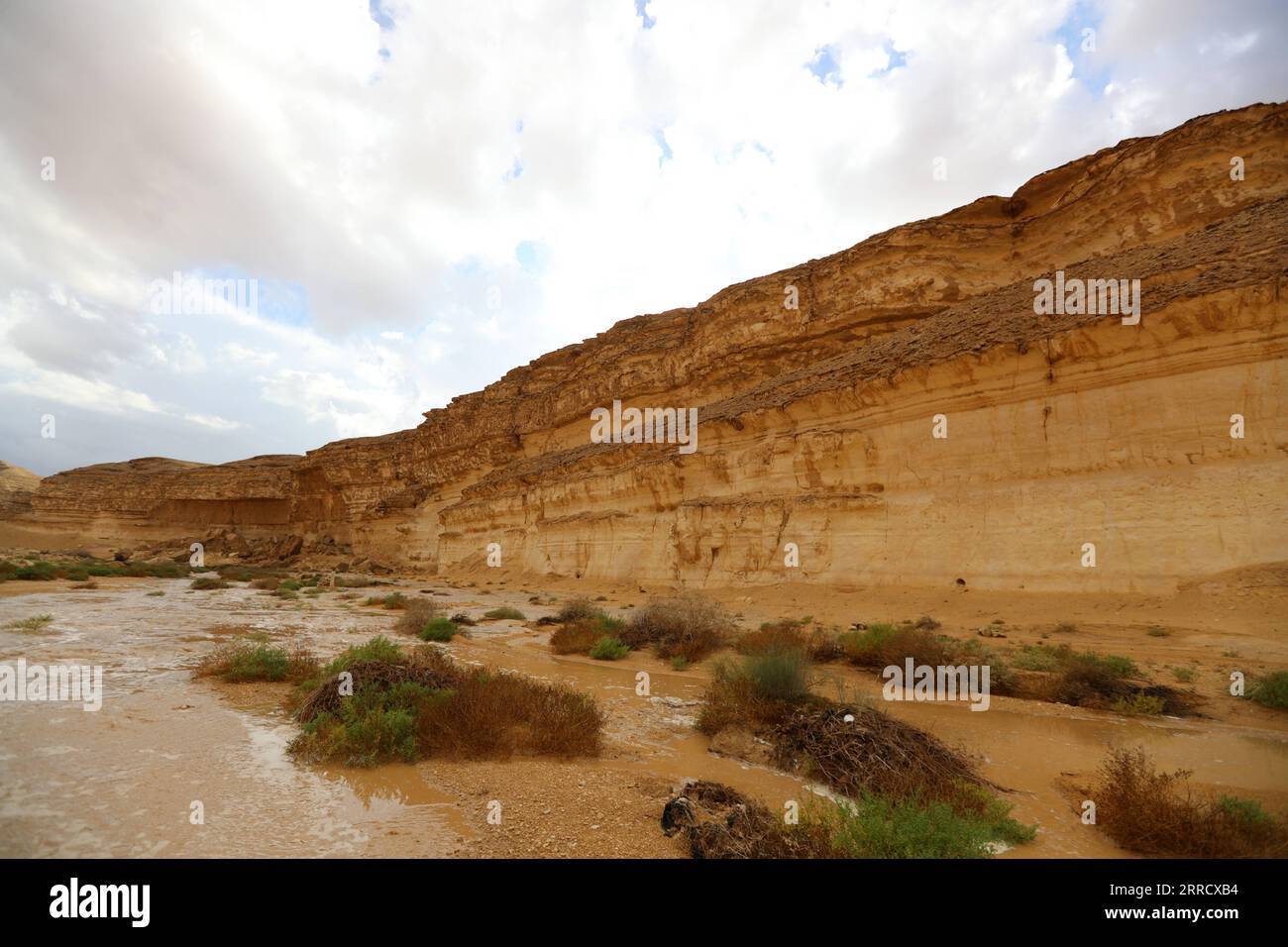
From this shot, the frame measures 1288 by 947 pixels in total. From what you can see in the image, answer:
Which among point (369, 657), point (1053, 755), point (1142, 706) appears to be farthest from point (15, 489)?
point (1142, 706)

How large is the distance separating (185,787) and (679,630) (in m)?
8.85

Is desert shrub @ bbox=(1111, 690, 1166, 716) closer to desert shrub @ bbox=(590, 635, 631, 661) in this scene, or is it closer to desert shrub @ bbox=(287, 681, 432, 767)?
desert shrub @ bbox=(590, 635, 631, 661)

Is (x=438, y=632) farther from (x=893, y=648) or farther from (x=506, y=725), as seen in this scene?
(x=893, y=648)

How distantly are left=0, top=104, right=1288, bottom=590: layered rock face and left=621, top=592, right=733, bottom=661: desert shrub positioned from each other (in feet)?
18.5

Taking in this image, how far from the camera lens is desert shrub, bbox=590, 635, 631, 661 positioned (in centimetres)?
1045

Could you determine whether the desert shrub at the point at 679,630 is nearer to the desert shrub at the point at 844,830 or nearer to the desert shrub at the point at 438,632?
the desert shrub at the point at 438,632

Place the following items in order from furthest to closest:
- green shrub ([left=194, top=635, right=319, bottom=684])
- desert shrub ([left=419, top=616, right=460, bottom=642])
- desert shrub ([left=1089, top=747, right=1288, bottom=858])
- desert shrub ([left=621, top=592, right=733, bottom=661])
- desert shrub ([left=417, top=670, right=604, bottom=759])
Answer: desert shrub ([left=419, top=616, right=460, bottom=642]) < desert shrub ([left=621, top=592, right=733, bottom=661]) < green shrub ([left=194, top=635, right=319, bottom=684]) < desert shrub ([left=417, top=670, right=604, bottom=759]) < desert shrub ([left=1089, top=747, right=1288, bottom=858])

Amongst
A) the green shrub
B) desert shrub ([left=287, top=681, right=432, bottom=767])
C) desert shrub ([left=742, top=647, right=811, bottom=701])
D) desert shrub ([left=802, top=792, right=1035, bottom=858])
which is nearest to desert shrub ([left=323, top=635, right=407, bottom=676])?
the green shrub

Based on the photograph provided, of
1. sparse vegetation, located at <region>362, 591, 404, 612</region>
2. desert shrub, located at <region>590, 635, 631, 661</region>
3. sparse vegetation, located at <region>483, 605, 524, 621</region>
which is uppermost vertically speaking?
desert shrub, located at <region>590, 635, 631, 661</region>

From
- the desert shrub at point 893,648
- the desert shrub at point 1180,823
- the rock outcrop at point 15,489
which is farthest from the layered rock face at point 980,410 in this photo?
the rock outcrop at point 15,489

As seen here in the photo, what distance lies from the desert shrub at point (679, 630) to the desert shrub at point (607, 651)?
82 cm

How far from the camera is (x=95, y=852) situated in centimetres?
278

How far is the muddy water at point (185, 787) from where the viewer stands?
298cm
